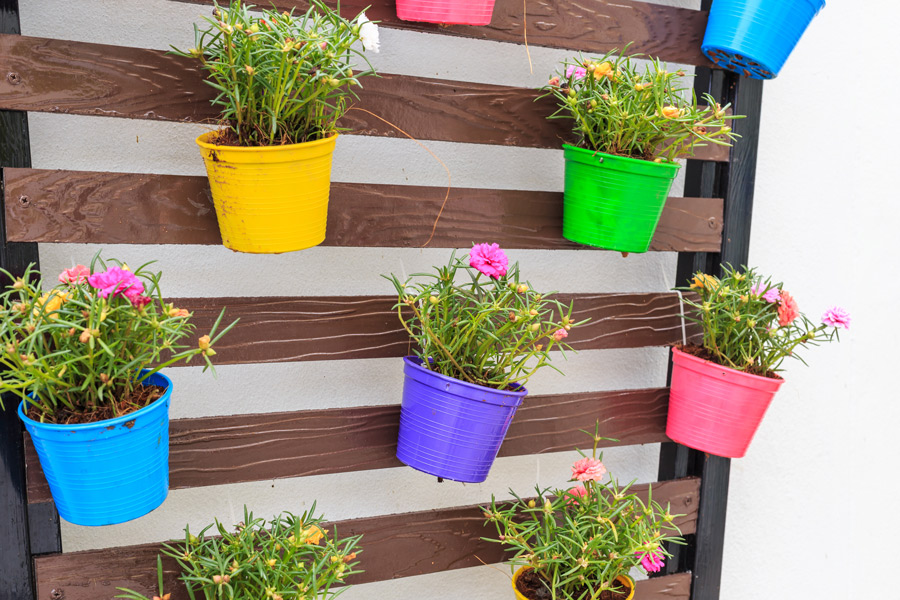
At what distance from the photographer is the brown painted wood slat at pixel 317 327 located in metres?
0.93

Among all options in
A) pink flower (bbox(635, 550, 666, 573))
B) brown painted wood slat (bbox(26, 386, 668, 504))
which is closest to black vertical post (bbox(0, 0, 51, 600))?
brown painted wood slat (bbox(26, 386, 668, 504))

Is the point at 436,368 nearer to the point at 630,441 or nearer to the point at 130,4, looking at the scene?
the point at 630,441

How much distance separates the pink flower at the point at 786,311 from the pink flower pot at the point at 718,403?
92 mm

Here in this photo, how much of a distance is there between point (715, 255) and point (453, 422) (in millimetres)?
615

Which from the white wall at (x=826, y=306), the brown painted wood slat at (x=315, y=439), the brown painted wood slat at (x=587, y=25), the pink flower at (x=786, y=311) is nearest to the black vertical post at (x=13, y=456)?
the brown painted wood slat at (x=315, y=439)

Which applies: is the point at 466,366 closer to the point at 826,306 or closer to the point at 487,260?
the point at 487,260

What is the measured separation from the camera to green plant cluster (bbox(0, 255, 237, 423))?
2.25ft

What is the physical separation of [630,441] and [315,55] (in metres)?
0.82

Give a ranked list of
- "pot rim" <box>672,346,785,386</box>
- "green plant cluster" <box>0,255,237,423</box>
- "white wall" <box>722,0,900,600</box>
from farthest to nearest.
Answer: "white wall" <box>722,0,900,600</box> → "pot rim" <box>672,346,785,386</box> → "green plant cluster" <box>0,255,237,423</box>

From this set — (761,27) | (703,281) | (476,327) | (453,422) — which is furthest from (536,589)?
(761,27)

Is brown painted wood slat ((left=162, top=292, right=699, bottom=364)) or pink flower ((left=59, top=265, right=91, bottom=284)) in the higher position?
pink flower ((left=59, top=265, right=91, bottom=284))

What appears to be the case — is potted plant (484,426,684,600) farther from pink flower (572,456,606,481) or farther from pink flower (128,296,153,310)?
pink flower (128,296,153,310)

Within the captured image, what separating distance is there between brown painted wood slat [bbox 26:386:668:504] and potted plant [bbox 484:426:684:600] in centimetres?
14

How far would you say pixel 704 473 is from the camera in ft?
4.02
